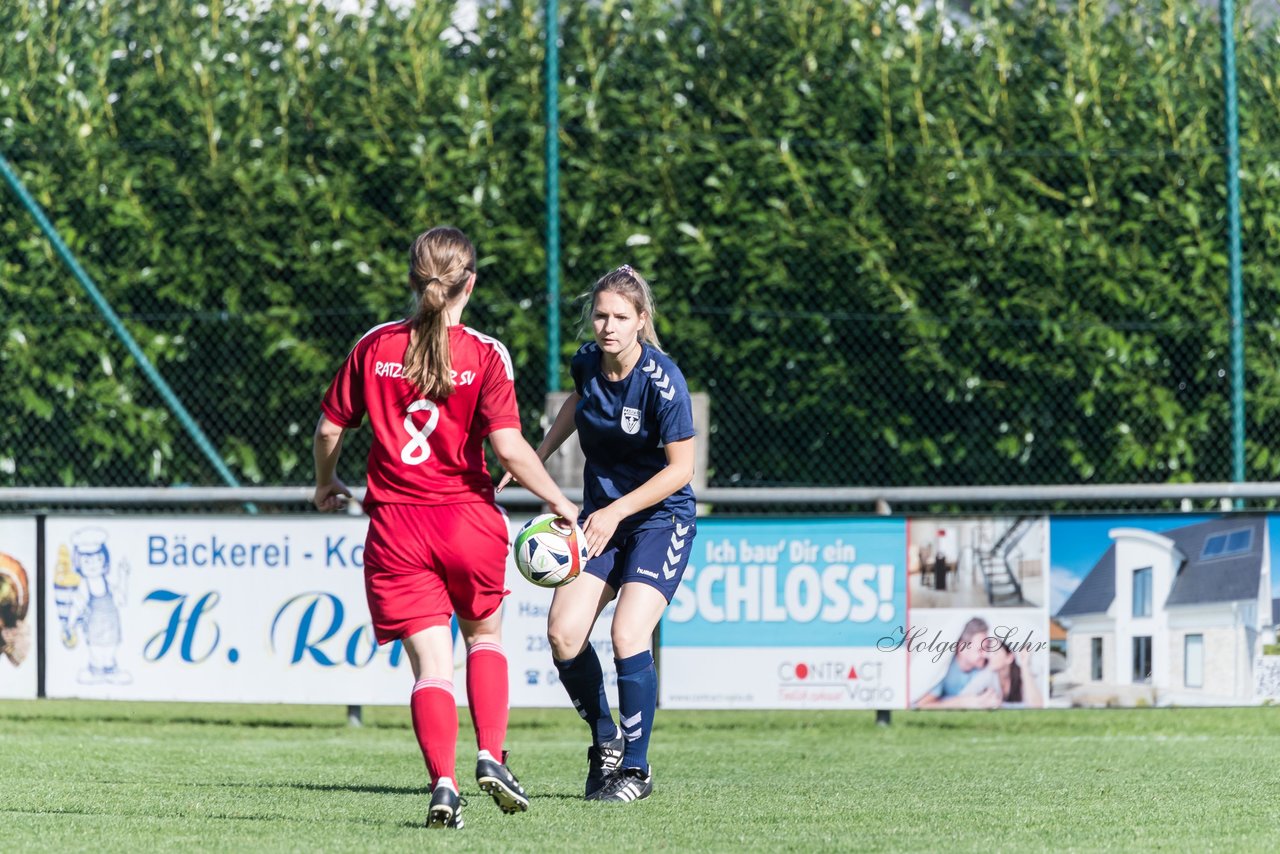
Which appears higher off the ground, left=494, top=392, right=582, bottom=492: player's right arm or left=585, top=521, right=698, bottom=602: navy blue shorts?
left=494, top=392, right=582, bottom=492: player's right arm

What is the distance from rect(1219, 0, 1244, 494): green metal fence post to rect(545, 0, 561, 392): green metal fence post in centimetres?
381

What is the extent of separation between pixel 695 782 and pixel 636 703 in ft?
2.30

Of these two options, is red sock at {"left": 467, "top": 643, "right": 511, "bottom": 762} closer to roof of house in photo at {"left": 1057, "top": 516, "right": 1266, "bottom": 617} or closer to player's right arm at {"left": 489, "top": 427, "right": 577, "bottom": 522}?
player's right arm at {"left": 489, "top": 427, "right": 577, "bottom": 522}

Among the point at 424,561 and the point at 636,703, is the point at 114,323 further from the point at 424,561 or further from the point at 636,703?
the point at 424,561

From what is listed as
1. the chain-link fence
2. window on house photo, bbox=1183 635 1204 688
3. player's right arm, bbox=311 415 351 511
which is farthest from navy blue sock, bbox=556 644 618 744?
the chain-link fence

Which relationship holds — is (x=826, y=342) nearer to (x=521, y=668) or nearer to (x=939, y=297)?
(x=939, y=297)

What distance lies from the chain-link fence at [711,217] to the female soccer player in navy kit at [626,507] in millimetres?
4241

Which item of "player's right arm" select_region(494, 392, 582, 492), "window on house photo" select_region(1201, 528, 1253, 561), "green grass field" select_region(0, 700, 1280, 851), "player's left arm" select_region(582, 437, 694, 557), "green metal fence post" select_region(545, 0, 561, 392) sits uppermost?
"green metal fence post" select_region(545, 0, 561, 392)

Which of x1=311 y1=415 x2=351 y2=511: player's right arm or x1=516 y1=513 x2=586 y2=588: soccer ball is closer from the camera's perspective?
x1=311 y1=415 x2=351 y2=511: player's right arm

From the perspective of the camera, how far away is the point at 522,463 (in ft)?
15.9

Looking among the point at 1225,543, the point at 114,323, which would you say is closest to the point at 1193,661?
the point at 1225,543

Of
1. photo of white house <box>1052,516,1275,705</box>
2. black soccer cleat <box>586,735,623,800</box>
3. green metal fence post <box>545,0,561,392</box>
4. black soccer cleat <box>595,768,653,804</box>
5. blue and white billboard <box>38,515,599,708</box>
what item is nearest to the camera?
black soccer cleat <box>595,768,653,804</box>

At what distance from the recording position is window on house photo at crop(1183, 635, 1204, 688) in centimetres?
805

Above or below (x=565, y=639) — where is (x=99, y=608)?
below
